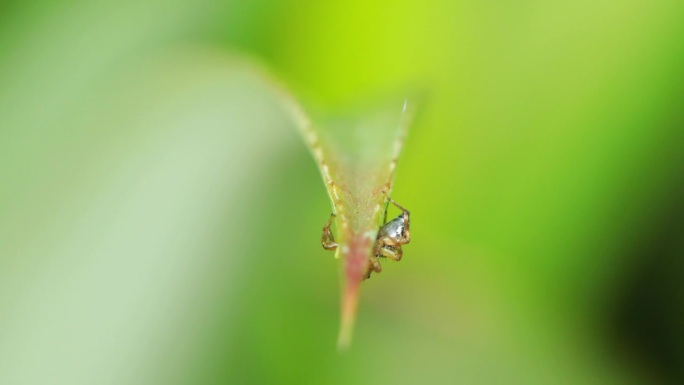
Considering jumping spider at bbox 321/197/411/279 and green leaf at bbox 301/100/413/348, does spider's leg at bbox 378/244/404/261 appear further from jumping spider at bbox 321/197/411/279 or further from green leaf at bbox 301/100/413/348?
green leaf at bbox 301/100/413/348

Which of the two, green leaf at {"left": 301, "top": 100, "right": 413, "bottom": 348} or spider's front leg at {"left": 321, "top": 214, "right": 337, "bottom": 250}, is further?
spider's front leg at {"left": 321, "top": 214, "right": 337, "bottom": 250}

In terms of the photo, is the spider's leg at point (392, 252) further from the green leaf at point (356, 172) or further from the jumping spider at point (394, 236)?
the green leaf at point (356, 172)

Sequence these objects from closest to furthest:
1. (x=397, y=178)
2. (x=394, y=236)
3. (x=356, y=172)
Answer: (x=356, y=172) < (x=394, y=236) < (x=397, y=178)

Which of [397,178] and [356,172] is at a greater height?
[397,178]

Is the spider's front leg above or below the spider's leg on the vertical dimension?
below

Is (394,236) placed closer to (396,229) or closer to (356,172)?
(396,229)

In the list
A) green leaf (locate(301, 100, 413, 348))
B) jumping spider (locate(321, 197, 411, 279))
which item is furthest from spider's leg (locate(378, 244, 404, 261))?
green leaf (locate(301, 100, 413, 348))

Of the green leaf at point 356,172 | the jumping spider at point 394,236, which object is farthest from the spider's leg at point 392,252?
the green leaf at point 356,172

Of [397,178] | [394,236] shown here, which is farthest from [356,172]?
[397,178]

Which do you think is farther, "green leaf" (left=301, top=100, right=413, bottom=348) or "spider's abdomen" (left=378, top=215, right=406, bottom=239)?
"spider's abdomen" (left=378, top=215, right=406, bottom=239)

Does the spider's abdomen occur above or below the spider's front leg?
above
